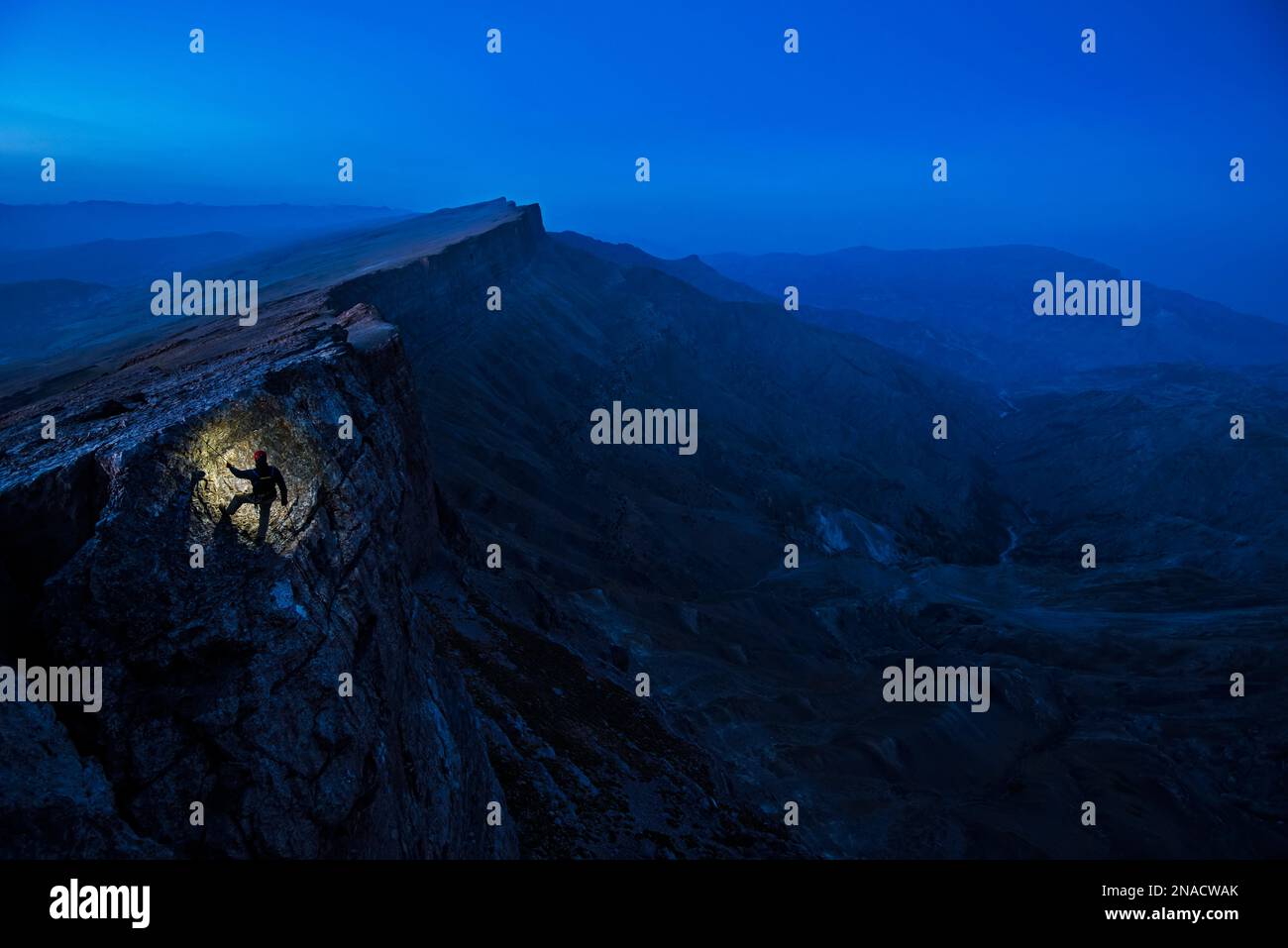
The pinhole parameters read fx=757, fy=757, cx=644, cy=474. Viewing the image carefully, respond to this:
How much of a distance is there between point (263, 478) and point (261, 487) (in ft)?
0.76

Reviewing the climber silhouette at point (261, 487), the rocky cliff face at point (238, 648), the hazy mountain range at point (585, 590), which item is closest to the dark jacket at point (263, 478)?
the climber silhouette at point (261, 487)

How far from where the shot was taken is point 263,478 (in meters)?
14.1

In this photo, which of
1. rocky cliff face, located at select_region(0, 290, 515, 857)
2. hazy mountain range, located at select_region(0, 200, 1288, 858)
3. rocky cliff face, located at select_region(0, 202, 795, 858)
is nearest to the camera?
rocky cliff face, located at select_region(0, 290, 515, 857)

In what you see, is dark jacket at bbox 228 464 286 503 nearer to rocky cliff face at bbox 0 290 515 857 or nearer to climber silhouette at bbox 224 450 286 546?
climber silhouette at bbox 224 450 286 546

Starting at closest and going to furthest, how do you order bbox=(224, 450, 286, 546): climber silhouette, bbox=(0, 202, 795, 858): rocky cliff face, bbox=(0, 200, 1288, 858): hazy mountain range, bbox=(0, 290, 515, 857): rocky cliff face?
bbox=(0, 290, 515, 857): rocky cliff face, bbox=(0, 202, 795, 858): rocky cliff face, bbox=(0, 200, 1288, 858): hazy mountain range, bbox=(224, 450, 286, 546): climber silhouette

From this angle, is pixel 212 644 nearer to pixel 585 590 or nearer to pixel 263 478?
pixel 263 478

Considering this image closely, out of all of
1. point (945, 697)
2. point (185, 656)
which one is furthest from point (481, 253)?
point (185, 656)

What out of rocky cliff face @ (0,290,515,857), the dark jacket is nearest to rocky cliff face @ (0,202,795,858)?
rocky cliff face @ (0,290,515,857)

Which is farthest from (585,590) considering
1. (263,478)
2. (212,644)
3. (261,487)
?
(212,644)

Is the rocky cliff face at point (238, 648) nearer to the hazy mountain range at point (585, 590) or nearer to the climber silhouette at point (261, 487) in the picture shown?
the hazy mountain range at point (585, 590)

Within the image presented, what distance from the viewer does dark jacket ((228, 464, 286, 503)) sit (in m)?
14.0

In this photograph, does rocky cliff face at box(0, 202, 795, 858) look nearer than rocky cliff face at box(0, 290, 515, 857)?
No

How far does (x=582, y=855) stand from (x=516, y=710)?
22.9ft

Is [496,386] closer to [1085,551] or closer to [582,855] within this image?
[582,855]
